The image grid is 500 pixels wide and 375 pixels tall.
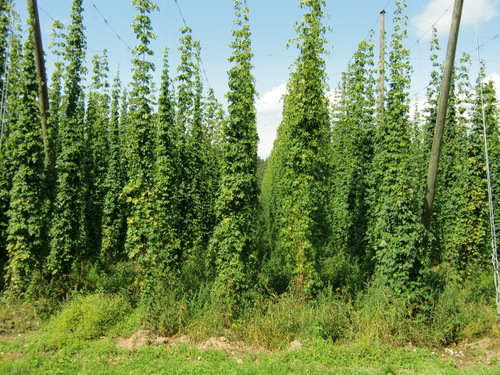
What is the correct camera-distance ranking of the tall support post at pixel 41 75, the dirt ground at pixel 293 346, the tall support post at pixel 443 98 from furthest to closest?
the tall support post at pixel 41 75 < the tall support post at pixel 443 98 < the dirt ground at pixel 293 346

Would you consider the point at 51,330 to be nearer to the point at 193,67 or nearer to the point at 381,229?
the point at 381,229

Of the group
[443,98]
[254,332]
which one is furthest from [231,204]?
[443,98]

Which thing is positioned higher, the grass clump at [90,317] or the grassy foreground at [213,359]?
the grass clump at [90,317]

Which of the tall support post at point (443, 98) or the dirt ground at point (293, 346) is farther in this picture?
the tall support post at point (443, 98)

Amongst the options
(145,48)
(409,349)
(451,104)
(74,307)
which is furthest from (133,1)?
(451,104)

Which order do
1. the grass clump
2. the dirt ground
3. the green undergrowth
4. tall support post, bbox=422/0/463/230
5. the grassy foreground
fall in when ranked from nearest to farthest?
the grassy foreground
the green undergrowth
the dirt ground
the grass clump
tall support post, bbox=422/0/463/230

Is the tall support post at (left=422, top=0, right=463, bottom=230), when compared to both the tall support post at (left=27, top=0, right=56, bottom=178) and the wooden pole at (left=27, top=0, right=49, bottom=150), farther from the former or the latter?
the wooden pole at (left=27, top=0, right=49, bottom=150)

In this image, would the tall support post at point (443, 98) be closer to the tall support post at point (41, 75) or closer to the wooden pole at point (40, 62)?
the tall support post at point (41, 75)

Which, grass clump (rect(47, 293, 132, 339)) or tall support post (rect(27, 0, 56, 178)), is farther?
tall support post (rect(27, 0, 56, 178))

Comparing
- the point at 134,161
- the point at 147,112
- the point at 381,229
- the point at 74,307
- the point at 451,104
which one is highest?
the point at 451,104

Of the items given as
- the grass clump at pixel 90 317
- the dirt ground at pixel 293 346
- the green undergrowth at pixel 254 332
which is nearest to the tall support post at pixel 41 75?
the grass clump at pixel 90 317

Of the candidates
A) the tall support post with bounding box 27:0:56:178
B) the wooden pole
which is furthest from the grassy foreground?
the wooden pole

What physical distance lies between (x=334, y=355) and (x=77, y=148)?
8.14m

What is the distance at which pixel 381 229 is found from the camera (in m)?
8.96
